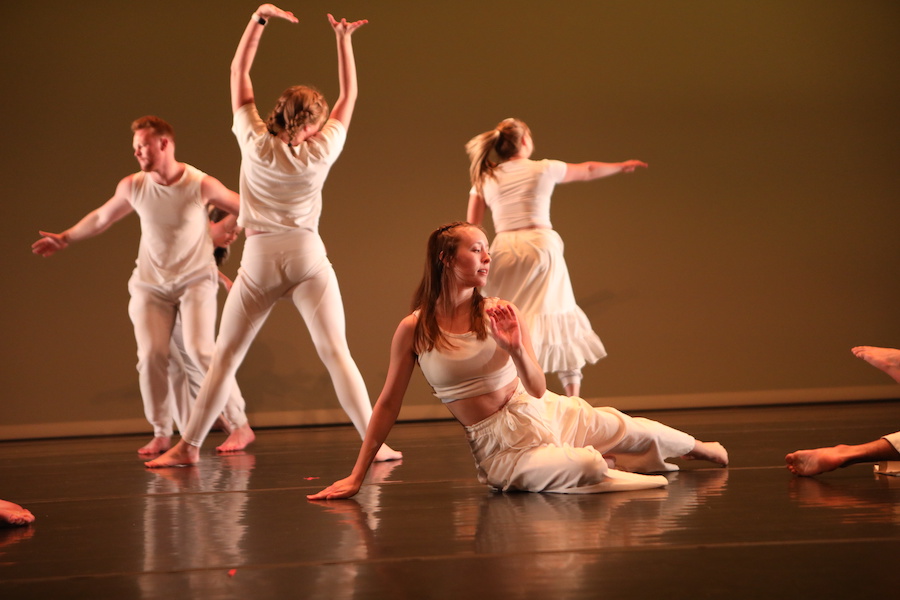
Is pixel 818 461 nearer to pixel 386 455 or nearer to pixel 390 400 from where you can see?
pixel 390 400

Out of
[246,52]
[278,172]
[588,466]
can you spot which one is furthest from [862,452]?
[246,52]

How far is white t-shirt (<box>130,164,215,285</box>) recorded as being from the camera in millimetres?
4305

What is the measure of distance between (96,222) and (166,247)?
418 millimetres

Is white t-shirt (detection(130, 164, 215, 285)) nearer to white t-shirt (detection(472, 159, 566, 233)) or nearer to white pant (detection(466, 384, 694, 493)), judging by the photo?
→ white t-shirt (detection(472, 159, 566, 233))

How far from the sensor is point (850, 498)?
2.38m

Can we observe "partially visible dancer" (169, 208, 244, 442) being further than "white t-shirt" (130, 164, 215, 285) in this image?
Yes

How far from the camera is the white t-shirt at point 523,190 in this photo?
4.84 meters

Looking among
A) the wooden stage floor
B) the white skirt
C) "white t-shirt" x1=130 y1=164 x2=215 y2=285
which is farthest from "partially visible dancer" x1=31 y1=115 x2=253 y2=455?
the white skirt

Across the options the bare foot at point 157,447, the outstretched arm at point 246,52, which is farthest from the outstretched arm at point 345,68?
the bare foot at point 157,447

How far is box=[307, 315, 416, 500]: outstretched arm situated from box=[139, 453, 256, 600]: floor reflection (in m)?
0.35

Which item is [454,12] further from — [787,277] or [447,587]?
[447,587]

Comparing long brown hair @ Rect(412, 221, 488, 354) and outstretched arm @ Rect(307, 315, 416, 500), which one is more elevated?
long brown hair @ Rect(412, 221, 488, 354)

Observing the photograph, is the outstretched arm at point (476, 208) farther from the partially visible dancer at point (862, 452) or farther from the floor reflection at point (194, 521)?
the partially visible dancer at point (862, 452)

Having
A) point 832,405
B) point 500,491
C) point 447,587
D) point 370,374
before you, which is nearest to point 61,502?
point 500,491
